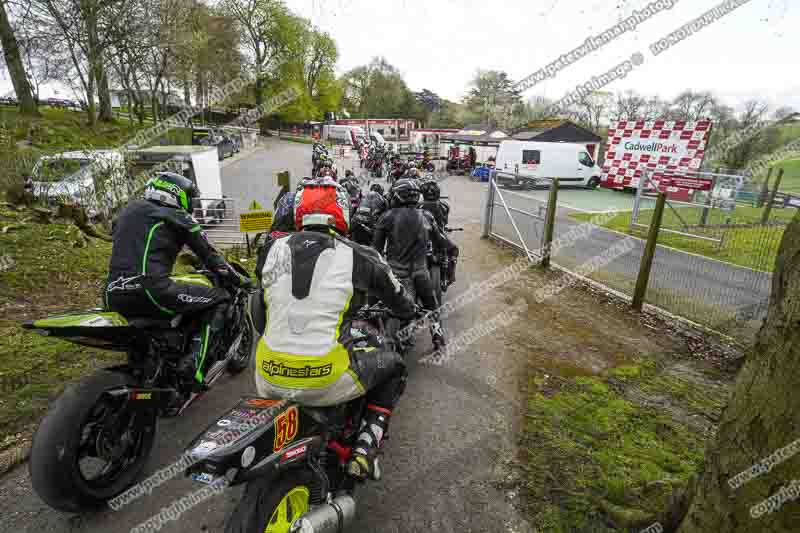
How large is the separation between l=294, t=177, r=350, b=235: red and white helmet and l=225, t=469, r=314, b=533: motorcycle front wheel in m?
1.19

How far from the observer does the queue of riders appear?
194 centimetres

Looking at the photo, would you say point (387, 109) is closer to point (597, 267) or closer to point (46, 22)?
point (46, 22)

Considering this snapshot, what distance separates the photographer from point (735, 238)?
5590 millimetres

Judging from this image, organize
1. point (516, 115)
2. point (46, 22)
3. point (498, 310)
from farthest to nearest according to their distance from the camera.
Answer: point (516, 115)
point (46, 22)
point (498, 310)

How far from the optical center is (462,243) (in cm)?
991

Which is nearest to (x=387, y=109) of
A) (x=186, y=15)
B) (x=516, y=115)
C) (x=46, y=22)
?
(x=516, y=115)

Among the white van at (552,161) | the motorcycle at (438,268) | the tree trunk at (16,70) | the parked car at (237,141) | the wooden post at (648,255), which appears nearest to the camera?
the motorcycle at (438,268)

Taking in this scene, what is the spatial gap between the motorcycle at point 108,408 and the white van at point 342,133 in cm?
3918

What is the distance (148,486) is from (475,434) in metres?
2.28

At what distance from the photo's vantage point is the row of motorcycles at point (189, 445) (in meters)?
1.65

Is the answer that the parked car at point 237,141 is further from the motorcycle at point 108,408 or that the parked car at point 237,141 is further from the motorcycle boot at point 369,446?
the motorcycle boot at point 369,446

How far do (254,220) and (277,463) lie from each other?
5.25m

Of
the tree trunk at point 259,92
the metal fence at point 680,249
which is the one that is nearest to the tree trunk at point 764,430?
the metal fence at point 680,249

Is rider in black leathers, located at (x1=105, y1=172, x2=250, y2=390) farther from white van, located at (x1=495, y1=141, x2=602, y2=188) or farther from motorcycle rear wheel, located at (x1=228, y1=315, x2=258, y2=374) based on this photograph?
white van, located at (x1=495, y1=141, x2=602, y2=188)
